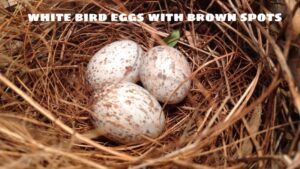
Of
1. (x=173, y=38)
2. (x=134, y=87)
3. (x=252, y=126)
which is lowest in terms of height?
(x=252, y=126)

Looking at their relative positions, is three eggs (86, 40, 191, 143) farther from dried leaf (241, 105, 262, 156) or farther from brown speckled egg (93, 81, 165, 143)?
dried leaf (241, 105, 262, 156)

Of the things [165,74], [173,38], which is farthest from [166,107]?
[173,38]

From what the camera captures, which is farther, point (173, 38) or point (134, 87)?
point (173, 38)

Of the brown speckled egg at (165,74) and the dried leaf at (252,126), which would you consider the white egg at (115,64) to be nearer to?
the brown speckled egg at (165,74)

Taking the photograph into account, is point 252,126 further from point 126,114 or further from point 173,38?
point 173,38

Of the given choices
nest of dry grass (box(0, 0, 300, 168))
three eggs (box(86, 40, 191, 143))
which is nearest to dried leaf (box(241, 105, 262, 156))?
nest of dry grass (box(0, 0, 300, 168))

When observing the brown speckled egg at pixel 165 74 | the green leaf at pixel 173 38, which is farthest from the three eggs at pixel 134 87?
the green leaf at pixel 173 38

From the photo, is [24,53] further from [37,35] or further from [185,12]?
[185,12]
